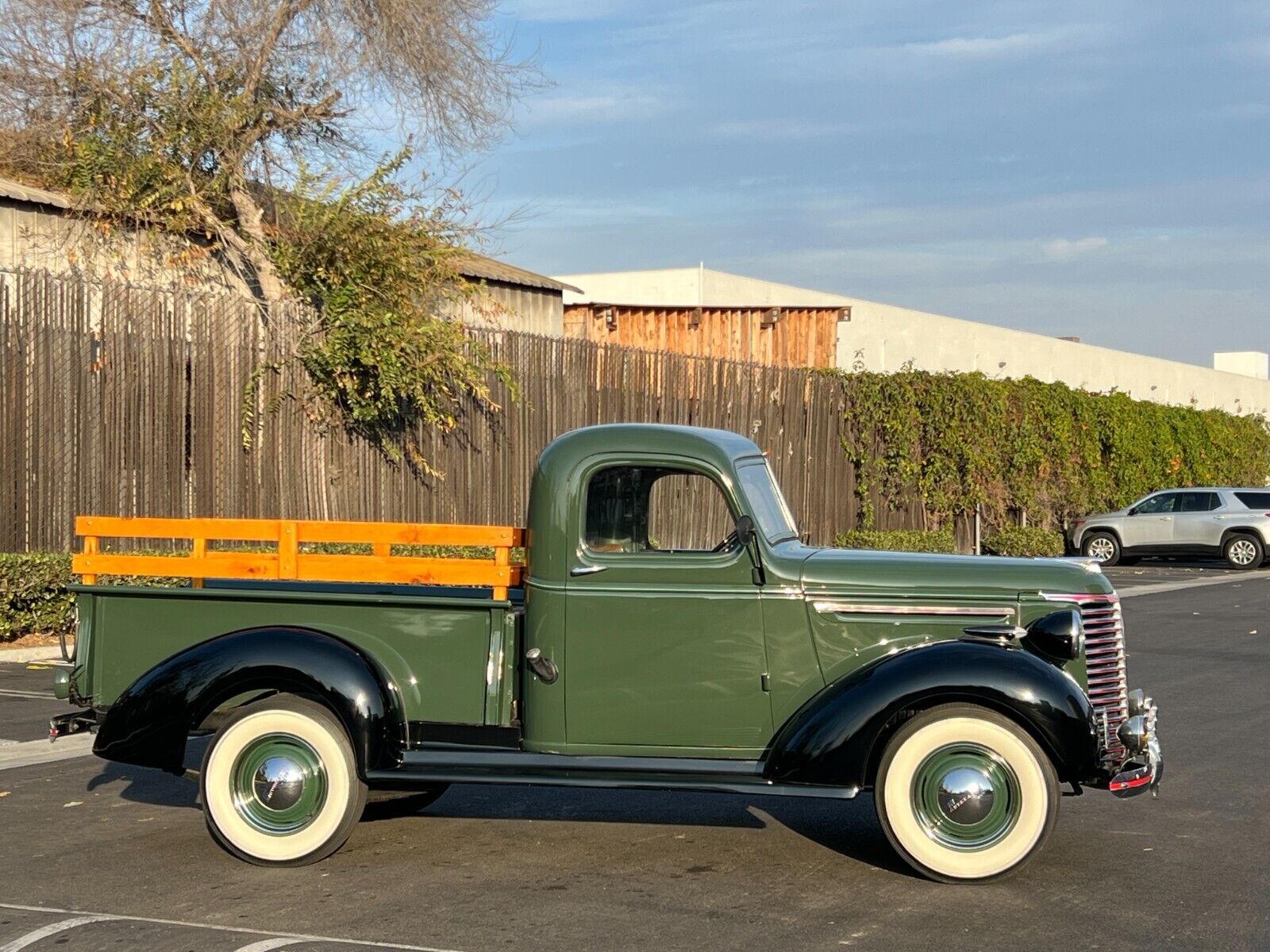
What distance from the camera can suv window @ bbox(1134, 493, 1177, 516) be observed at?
96.4ft

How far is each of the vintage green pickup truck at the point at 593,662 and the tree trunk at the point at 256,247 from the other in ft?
38.6

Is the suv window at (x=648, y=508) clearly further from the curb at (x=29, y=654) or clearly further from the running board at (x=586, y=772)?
the curb at (x=29, y=654)

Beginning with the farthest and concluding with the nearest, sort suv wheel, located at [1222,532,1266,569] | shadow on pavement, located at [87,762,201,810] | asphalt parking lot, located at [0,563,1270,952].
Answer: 1. suv wheel, located at [1222,532,1266,569]
2. shadow on pavement, located at [87,762,201,810]
3. asphalt parking lot, located at [0,563,1270,952]

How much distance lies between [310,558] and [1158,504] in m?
25.4

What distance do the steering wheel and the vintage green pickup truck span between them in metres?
0.01

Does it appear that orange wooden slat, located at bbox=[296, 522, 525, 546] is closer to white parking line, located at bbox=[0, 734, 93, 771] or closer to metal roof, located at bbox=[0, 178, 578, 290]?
white parking line, located at bbox=[0, 734, 93, 771]

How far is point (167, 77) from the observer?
60.7 feet

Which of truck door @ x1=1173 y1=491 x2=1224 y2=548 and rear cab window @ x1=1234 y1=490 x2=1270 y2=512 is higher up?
rear cab window @ x1=1234 y1=490 x2=1270 y2=512

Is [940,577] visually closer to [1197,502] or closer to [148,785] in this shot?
[148,785]

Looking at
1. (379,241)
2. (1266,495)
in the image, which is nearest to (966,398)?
Result: (1266,495)

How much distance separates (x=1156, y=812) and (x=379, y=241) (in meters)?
12.4

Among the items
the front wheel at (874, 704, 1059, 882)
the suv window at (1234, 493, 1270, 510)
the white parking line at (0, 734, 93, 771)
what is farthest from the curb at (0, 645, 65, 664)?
the suv window at (1234, 493, 1270, 510)

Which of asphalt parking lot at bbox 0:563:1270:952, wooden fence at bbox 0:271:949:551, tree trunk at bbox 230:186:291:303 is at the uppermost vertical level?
tree trunk at bbox 230:186:291:303

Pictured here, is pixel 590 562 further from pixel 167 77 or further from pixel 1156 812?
pixel 167 77
